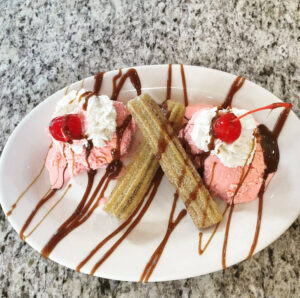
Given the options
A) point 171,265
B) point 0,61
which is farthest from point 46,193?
point 0,61

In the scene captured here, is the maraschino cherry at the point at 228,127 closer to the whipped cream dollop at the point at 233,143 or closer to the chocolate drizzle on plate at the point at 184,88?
the whipped cream dollop at the point at 233,143

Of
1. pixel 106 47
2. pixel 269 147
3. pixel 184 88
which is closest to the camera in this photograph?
pixel 269 147

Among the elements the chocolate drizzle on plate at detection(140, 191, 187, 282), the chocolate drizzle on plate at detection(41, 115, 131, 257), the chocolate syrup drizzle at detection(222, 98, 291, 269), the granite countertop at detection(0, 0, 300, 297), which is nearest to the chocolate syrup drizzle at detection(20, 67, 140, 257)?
the chocolate drizzle on plate at detection(41, 115, 131, 257)

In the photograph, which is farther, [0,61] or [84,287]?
[0,61]

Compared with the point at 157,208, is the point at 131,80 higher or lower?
higher

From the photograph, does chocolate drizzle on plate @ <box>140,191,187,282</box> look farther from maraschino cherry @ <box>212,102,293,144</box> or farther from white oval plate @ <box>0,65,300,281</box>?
maraschino cherry @ <box>212,102,293,144</box>

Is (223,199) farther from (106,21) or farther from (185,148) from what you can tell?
(106,21)

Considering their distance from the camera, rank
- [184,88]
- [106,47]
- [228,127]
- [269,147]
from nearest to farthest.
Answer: [228,127] < [269,147] < [184,88] < [106,47]

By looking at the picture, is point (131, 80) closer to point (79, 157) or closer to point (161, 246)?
point (79, 157)

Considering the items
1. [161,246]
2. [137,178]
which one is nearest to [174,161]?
[137,178]
